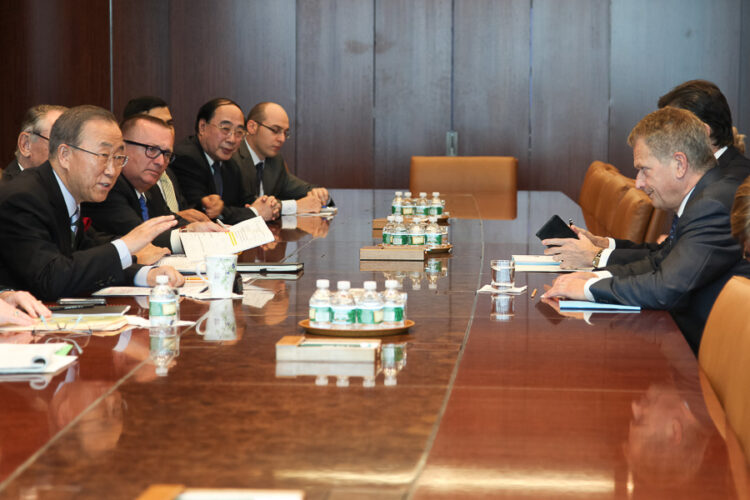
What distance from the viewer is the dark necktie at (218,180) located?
5883mm

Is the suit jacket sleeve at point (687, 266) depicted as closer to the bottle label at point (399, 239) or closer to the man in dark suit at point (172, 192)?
the bottle label at point (399, 239)

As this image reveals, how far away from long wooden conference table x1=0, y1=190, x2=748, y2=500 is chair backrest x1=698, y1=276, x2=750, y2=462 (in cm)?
6

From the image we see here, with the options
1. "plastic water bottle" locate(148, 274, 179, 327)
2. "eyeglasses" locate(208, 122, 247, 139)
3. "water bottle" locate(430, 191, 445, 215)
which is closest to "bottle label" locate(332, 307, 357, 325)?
"plastic water bottle" locate(148, 274, 179, 327)

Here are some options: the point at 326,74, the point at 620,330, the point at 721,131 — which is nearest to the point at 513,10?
the point at 326,74

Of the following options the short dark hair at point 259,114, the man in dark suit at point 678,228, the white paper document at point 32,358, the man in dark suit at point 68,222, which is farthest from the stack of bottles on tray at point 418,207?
the white paper document at point 32,358

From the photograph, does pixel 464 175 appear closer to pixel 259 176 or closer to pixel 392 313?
pixel 259 176

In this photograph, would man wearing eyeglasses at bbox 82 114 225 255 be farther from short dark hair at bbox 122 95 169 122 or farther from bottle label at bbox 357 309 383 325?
bottle label at bbox 357 309 383 325

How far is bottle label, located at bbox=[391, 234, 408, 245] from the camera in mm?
3787

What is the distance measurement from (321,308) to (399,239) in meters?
1.53

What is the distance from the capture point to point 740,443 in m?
1.66

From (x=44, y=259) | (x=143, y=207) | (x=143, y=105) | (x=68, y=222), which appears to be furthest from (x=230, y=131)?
(x=44, y=259)

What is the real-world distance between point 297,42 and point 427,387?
794 cm

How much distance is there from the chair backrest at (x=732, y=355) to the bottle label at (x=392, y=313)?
2.33ft

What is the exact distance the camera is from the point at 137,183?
14.1ft
